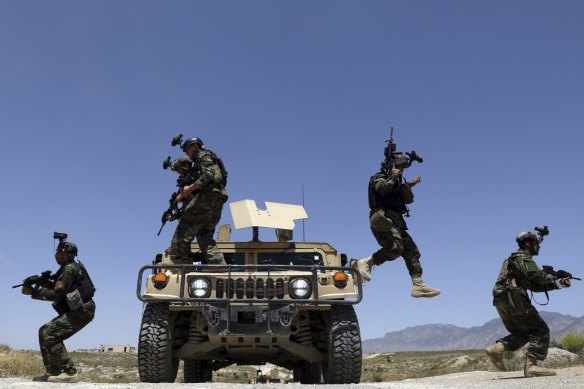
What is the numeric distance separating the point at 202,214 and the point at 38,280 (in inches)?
73.3

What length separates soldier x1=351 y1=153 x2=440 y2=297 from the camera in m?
8.42

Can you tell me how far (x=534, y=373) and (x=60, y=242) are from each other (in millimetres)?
5139

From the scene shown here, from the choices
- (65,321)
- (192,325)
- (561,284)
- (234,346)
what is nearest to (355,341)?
(234,346)

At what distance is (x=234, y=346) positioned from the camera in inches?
252

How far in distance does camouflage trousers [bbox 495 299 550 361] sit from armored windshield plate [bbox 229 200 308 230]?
9.21 feet

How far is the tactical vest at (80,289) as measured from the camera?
6.64 m

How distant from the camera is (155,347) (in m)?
6.12

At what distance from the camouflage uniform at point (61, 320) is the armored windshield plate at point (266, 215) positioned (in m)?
2.23

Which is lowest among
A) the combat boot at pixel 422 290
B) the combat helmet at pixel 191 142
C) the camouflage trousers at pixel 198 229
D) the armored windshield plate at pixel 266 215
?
the combat boot at pixel 422 290

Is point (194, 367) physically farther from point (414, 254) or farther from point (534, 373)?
point (534, 373)

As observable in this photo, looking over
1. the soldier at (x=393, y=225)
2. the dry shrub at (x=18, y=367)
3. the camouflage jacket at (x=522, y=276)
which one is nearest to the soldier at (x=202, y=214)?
the soldier at (x=393, y=225)

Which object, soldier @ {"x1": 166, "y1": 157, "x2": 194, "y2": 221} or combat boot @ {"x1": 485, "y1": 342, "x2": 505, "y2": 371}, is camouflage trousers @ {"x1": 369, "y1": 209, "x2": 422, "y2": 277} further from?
soldier @ {"x1": 166, "y1": 157, "x2": 194, "y2": 221}

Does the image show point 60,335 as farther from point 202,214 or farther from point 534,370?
point 534,370

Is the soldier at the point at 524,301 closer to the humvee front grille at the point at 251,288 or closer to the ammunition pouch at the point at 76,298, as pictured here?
the humvee front grille at the point at 251,288
